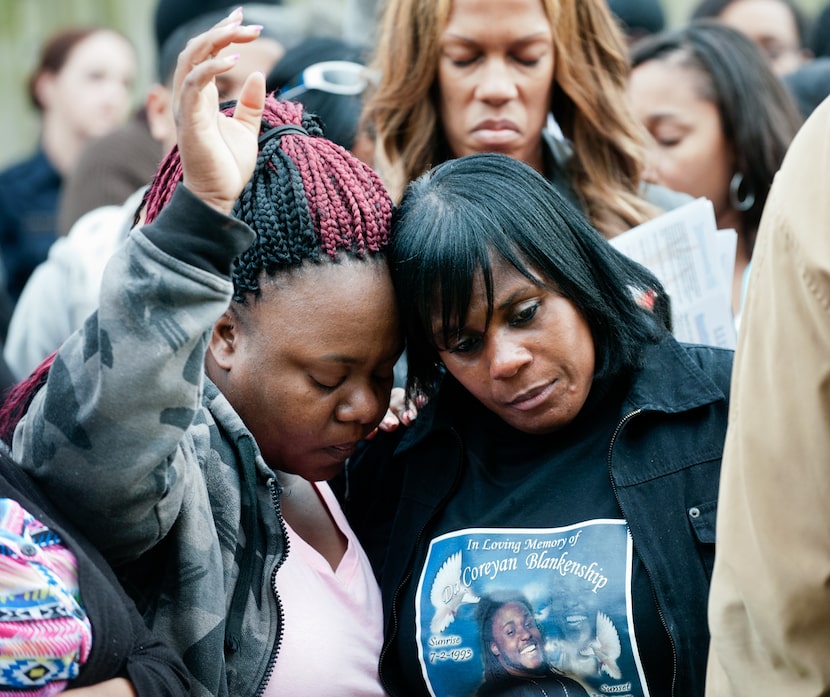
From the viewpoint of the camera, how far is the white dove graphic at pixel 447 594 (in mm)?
2273

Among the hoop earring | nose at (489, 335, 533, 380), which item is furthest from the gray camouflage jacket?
the hoop earring

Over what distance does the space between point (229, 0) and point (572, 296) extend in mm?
4117

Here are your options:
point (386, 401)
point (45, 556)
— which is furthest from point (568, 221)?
point (45, 556)

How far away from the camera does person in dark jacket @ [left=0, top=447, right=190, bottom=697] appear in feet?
5.30

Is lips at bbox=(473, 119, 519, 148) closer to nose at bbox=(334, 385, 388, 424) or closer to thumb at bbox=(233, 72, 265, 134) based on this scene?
nose at bbox=(334, 385, 388, 424)

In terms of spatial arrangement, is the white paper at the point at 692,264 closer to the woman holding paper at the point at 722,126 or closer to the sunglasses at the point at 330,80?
the woman holding paper at the point at 722,126

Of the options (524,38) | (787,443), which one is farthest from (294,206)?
(524,38)

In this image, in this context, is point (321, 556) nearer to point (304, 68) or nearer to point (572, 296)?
point (572, 296)

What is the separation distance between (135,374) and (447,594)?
32.4 inches

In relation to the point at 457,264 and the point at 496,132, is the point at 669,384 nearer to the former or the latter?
the point at 457,264

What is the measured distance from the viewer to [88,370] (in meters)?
1.77

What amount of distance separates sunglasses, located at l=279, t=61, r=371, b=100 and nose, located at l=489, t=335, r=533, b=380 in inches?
67.0

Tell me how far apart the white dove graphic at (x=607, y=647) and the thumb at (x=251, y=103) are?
39.3 inches

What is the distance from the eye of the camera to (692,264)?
295 centimetres
